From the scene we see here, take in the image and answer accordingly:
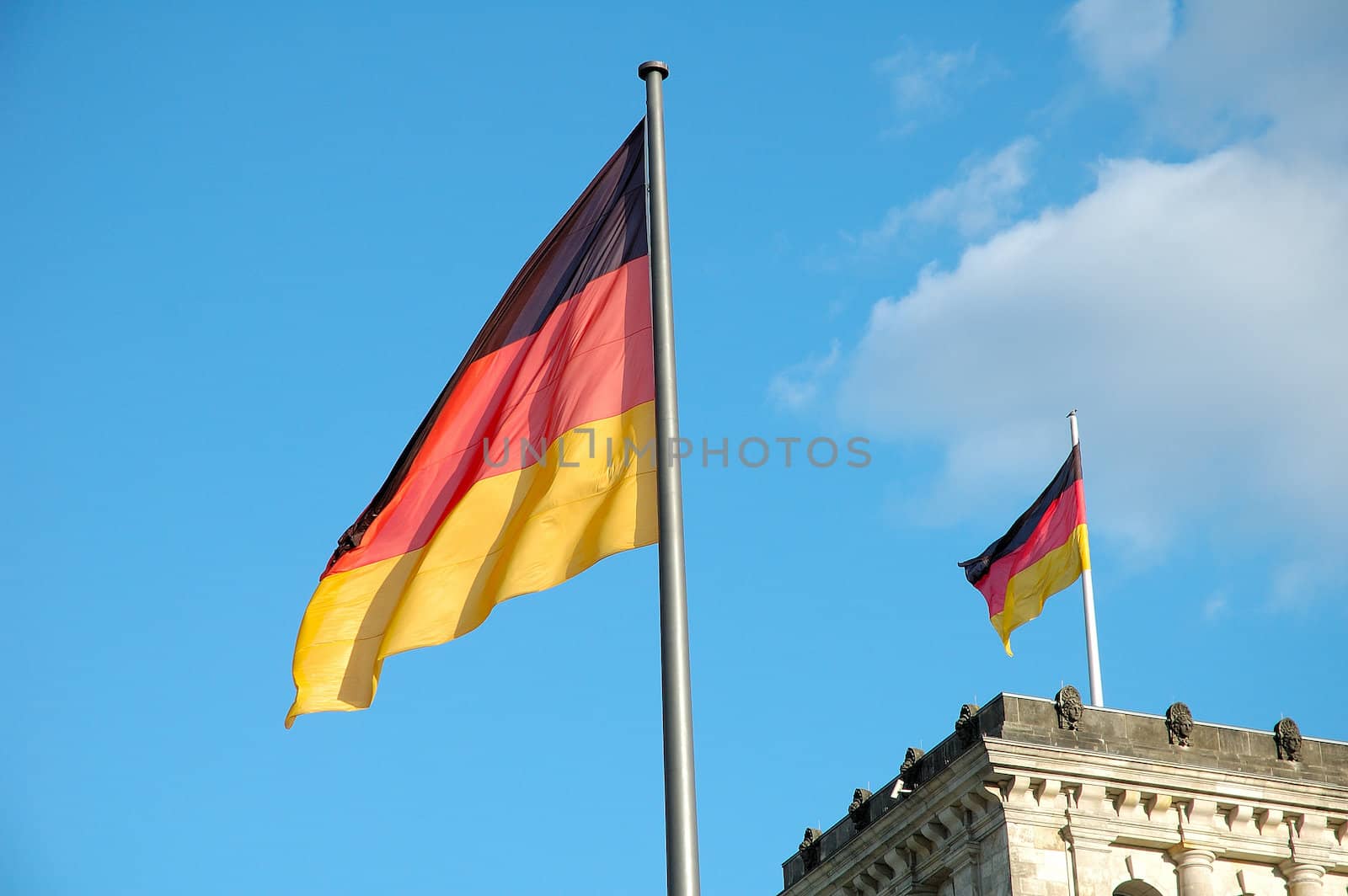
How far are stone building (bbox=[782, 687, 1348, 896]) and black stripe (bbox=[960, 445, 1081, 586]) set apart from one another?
4.74 meters

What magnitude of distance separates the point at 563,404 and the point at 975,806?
25078 millimetres

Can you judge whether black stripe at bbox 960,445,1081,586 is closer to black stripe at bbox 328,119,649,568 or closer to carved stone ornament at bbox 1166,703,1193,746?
carved stone ornament at bbox 1166,703,1193,746

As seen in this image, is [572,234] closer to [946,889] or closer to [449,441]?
[449,441]

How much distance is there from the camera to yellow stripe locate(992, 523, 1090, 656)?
4525 centimetres

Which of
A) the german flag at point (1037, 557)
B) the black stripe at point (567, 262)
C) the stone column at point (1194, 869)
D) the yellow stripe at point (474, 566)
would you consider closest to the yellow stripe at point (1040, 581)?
the german flag at point (1037, 557)

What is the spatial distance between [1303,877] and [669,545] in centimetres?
3111

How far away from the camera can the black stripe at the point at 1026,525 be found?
151ft

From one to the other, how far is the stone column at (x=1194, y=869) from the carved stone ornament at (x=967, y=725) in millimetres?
5094

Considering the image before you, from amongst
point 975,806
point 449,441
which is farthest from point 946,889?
point 449,441

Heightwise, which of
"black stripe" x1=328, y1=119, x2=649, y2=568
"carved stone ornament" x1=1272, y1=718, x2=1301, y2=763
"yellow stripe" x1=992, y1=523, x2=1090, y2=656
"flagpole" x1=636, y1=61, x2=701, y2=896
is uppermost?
"yellow stripe" x1=992, y1=523, x2=1090, y2=656

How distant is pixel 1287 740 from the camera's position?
4519cm

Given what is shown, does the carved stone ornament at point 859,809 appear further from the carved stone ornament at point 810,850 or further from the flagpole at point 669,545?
the flagpole at point 669,545

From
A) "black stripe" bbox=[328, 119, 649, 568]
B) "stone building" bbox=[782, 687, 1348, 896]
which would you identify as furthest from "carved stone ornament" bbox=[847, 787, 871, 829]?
"black stripe" bbox=[328, 119, 649, 568]

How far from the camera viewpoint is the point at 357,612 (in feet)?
66.1
